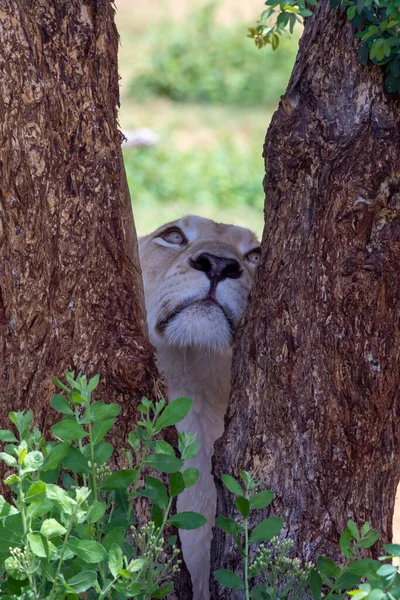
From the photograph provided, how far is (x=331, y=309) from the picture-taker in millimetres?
2051

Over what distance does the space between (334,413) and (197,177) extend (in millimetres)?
6902

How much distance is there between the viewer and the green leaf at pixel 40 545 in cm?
152

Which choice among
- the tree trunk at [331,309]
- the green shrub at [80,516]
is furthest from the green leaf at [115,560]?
the tree trunk at [331,309]

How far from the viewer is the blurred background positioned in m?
8.54

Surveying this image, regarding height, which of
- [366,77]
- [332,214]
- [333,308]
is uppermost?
[366,77]

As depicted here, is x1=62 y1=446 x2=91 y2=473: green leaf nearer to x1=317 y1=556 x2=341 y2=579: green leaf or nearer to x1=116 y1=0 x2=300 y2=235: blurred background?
x1=317 y1=556 x2=341 y2=579: green leaf

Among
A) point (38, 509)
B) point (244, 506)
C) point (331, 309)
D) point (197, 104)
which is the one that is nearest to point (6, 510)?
point (38, 509)

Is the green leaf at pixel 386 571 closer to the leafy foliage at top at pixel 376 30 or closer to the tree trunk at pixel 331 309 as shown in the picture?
the tree trunk at pixel 331 309

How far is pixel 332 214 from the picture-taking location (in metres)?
2.03

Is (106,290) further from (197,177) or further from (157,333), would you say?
(197,177)

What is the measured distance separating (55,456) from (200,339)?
3.38 feet

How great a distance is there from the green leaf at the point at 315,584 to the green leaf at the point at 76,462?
0.44 m

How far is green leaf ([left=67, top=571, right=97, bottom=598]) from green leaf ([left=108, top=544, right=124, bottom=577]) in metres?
0.04

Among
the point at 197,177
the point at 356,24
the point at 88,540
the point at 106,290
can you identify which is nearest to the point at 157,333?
the point at 106,290
